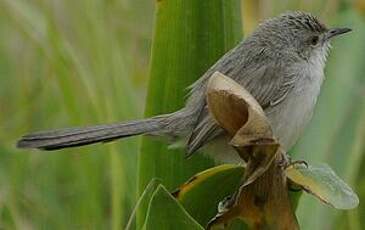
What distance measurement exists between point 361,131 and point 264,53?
0.36m

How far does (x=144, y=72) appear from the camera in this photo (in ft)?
12.9

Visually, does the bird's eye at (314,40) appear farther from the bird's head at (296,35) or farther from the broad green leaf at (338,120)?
the broad green leaf at (338,120)

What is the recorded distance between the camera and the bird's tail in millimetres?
2067

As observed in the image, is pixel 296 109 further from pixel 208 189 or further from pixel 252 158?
pixel 252 158

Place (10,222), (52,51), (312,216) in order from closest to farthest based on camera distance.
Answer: (312,216) → (10,222) → (52,51)

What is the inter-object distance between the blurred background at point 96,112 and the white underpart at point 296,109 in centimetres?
5

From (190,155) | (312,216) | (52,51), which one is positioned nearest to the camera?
(190,155)

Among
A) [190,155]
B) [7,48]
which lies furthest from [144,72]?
[190,155]

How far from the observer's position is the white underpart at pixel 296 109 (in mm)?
2521

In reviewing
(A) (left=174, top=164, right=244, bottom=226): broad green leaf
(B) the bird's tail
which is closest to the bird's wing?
(B) the bird's tail

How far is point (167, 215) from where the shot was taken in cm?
165

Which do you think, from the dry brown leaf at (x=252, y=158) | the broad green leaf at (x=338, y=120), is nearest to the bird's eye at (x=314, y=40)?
the broad green leaf at (x=338, y=120)

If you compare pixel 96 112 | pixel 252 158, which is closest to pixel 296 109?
pixel 96 112

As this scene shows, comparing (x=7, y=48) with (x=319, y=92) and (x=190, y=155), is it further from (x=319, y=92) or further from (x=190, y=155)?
(x=190, y=155)
